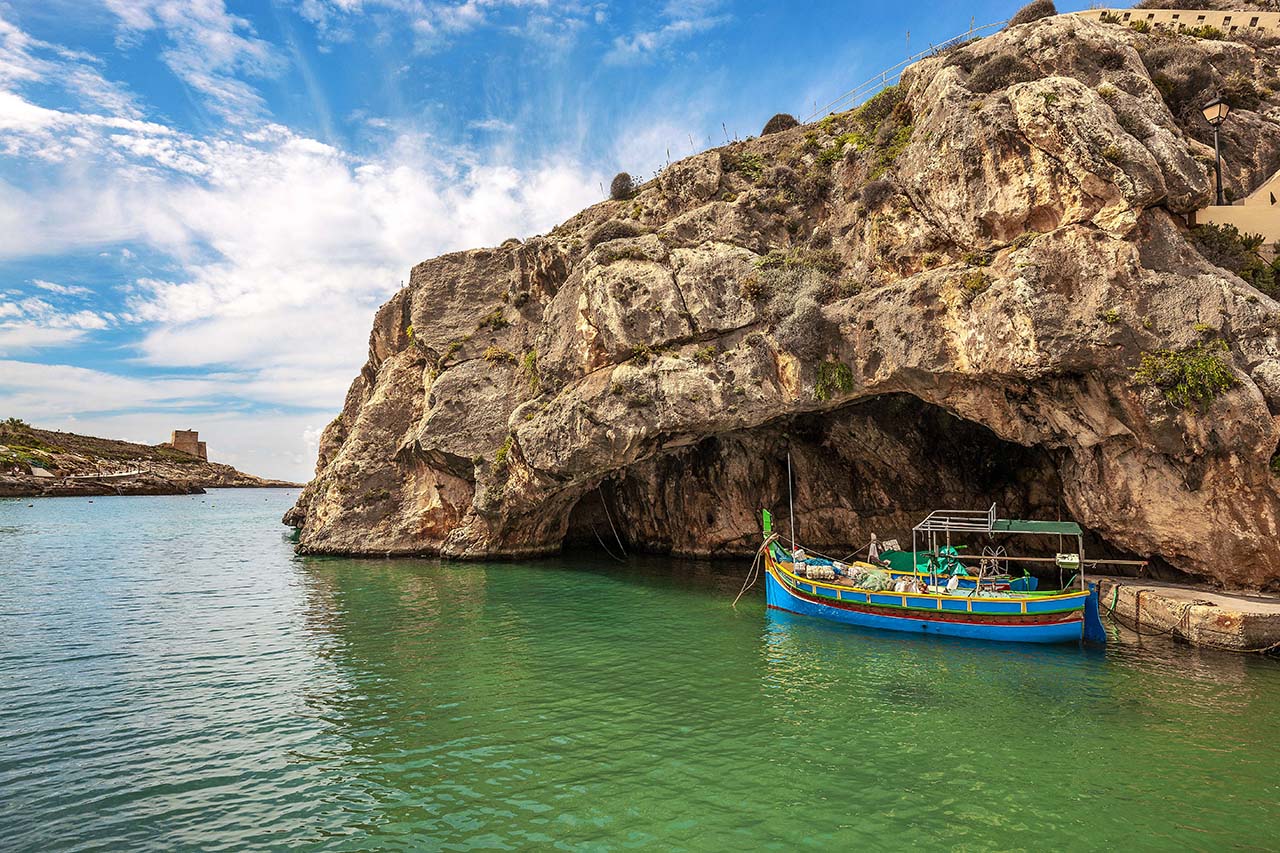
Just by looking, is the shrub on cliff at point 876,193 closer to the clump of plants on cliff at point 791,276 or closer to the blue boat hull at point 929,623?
the clump of plants on cliff at point 791,276

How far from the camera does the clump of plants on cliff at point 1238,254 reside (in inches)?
881

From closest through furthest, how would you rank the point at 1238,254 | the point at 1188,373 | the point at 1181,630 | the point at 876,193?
the point at 1181,630 → the point at 1188,373 → the point at 1238,254 → the point at 876,193

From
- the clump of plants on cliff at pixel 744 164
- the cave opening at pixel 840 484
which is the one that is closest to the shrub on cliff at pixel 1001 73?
the clump of plants on cliff at pixel 744 164

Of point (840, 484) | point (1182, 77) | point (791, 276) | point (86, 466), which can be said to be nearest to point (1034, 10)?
point (1182, 77)

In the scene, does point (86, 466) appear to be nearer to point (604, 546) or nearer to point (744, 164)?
point (604, 546)

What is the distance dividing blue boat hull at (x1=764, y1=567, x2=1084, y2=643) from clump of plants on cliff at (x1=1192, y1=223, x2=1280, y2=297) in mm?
14425

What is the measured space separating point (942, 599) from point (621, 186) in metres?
34.1

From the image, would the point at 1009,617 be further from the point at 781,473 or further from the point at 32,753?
the point at 32,753

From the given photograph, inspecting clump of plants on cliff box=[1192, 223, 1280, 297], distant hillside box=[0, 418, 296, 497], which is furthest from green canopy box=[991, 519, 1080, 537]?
distant hillside box=[0, 418, 296, 497]

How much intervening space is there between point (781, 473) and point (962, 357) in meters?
15.1

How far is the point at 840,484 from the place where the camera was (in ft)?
114

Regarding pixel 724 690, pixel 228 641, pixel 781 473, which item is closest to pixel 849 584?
pixel 724 690

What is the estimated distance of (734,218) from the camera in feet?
107

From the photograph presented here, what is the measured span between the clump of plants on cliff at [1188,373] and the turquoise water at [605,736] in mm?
7369
